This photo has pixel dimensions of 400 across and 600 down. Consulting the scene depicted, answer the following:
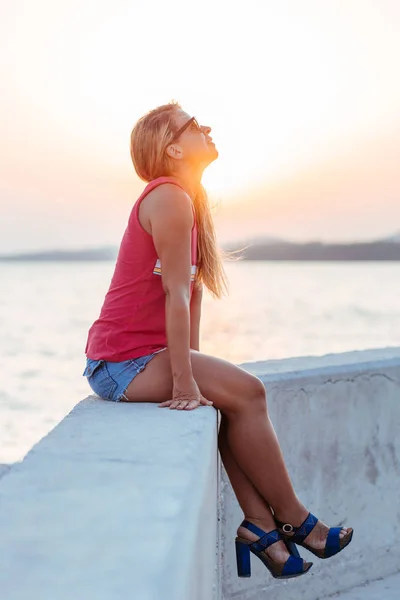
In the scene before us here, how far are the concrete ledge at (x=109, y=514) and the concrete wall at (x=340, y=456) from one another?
1349mm

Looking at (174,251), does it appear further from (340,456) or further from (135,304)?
(340,456)

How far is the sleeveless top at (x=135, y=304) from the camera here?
8.99 ft

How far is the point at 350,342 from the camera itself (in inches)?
938

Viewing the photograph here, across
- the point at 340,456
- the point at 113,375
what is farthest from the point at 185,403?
the point at 340,456

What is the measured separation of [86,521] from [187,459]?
445 millimetres

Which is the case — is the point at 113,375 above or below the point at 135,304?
below

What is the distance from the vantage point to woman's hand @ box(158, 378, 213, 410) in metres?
2.46

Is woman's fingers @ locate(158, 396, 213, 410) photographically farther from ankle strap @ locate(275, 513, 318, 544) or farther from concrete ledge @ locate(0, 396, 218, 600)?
ankle strap @ locate(275, 513, 318, 544)

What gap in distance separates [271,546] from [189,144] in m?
1.45

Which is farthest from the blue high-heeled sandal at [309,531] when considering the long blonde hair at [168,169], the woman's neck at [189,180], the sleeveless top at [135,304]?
the woman's neck at [189,180]

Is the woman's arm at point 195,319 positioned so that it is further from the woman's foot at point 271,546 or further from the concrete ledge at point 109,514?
the concrete ledge at point 109,514

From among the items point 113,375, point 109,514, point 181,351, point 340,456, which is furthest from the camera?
point 340,456

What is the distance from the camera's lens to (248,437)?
99.3 inches

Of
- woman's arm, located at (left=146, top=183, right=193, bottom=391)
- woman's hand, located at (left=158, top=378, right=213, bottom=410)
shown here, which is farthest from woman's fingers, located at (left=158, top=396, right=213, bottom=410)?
woman's arm, located at (left=146, top=183, right=193, bottom=391)
